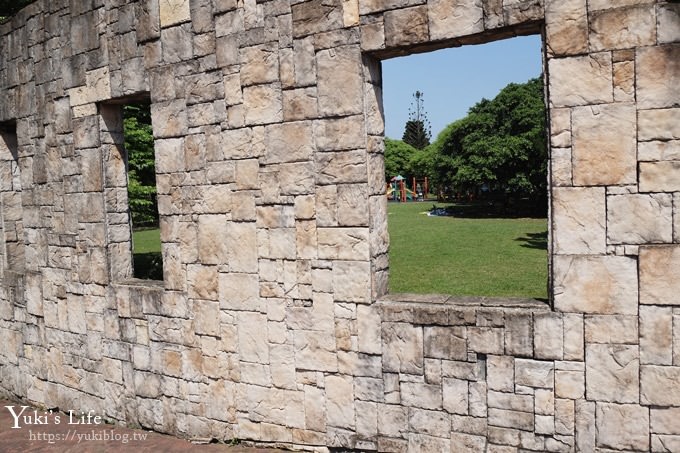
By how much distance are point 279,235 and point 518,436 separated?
8.08 feet

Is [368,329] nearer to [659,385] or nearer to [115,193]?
[659,385]

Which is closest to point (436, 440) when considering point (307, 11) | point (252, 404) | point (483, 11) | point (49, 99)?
point (252, 404)

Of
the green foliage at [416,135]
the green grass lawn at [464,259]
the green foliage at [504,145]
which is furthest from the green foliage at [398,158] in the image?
the green grass lawn at [464,259]

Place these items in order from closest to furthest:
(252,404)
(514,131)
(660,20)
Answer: (660,20) < (252,404) < (514,131)

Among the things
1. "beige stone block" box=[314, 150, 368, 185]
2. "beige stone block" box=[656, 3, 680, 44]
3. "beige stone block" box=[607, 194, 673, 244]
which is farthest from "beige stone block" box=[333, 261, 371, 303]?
"beige stone block" box=[656, 3, 680, 44]

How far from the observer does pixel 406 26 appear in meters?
4.16

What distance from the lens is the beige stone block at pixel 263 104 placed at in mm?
4699

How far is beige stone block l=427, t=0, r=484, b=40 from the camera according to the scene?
12.9 ft

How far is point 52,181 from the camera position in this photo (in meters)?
6.36

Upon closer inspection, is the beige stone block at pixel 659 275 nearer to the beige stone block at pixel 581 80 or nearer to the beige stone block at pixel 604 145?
the beige stone block at pixel 604 145

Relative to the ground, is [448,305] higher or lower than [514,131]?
lower

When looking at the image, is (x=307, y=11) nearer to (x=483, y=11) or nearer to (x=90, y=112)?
(x=483, y=11)

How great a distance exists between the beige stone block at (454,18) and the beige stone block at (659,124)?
126cm

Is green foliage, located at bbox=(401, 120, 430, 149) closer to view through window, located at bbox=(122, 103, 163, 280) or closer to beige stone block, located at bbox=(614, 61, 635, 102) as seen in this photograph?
view through window, located at bbox=(122, 103, 163, 280)
